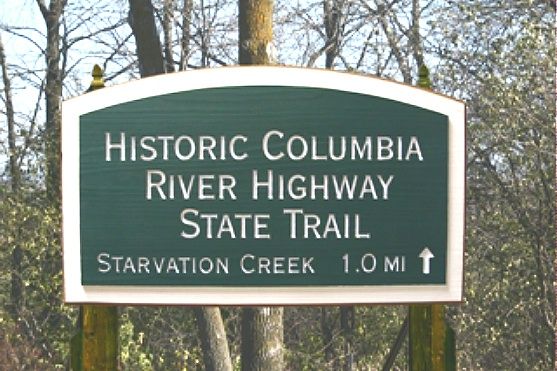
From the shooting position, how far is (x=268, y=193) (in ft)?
14.0

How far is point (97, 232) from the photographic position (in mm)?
4344

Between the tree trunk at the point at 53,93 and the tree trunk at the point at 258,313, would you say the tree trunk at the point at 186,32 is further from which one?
the tree trunk at the point at 258,313

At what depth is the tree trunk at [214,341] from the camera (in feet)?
28.3

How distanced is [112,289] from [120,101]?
85cm

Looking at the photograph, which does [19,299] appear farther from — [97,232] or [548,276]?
[97,232]

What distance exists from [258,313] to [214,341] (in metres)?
1.31

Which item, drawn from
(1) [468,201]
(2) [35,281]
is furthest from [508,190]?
(2) [35,281]

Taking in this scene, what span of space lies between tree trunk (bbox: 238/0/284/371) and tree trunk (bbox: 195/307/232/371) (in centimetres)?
106

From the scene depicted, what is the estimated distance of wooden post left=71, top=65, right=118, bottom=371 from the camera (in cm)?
441

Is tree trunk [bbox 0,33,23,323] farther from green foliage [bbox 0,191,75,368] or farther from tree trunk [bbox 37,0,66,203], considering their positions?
tree trunk [bbox 37,0,66,203]

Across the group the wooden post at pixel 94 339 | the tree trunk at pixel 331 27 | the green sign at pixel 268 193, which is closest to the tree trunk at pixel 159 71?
the tree trunk at pixel 331 27

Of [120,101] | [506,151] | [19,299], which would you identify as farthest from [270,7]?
[19,299]

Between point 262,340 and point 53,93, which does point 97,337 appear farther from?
point 53,93

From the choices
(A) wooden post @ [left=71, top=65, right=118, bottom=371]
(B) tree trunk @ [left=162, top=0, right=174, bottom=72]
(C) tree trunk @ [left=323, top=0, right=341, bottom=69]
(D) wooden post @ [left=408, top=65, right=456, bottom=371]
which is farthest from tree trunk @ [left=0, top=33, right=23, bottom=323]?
(D) wooden post @ [left=408, top=65, right=456, bottom=371]
